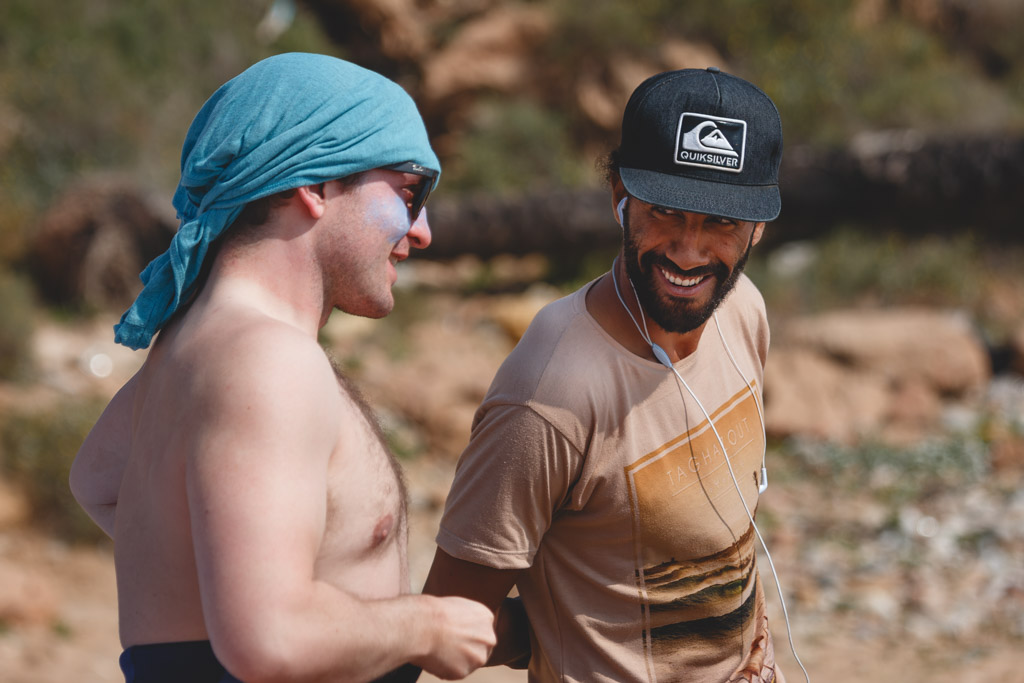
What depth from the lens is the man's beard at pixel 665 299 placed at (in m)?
1.96

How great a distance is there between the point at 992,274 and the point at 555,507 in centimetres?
917

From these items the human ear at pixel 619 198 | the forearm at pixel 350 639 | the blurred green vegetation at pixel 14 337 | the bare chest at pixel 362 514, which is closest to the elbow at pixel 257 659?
the forearm at pixel 350 639

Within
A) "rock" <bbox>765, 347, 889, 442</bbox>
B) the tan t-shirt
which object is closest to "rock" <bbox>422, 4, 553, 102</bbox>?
"rock" <bbox>765, 347, 889, 442</bbox>

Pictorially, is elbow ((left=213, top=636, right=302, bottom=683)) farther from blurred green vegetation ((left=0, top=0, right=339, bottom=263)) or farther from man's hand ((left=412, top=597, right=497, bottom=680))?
blurred green vegetation ((left=0, top=0, right=339, bottom=263))

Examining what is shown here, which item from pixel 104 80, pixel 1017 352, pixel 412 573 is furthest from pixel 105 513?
pixel 104 80

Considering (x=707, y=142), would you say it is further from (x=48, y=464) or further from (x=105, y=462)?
(x=48, y=464)

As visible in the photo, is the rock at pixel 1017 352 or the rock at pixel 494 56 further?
the rock at pixel 494 56

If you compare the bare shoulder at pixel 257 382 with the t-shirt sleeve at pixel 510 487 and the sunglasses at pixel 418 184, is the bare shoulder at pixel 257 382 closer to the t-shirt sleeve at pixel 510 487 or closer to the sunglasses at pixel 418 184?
the sunglasses at pixel 418 184

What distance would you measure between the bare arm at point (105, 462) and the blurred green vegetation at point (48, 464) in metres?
4.90

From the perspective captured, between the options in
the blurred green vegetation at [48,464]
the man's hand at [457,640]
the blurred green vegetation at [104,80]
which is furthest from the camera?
the blurred green vegetation at [104,80]

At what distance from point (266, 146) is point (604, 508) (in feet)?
3.01

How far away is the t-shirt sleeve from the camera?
1827 millimetres

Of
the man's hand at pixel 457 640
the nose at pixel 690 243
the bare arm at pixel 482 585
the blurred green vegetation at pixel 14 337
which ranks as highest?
the nose at pixel 690 243

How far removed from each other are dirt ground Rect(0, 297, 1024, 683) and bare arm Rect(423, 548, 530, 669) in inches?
127
